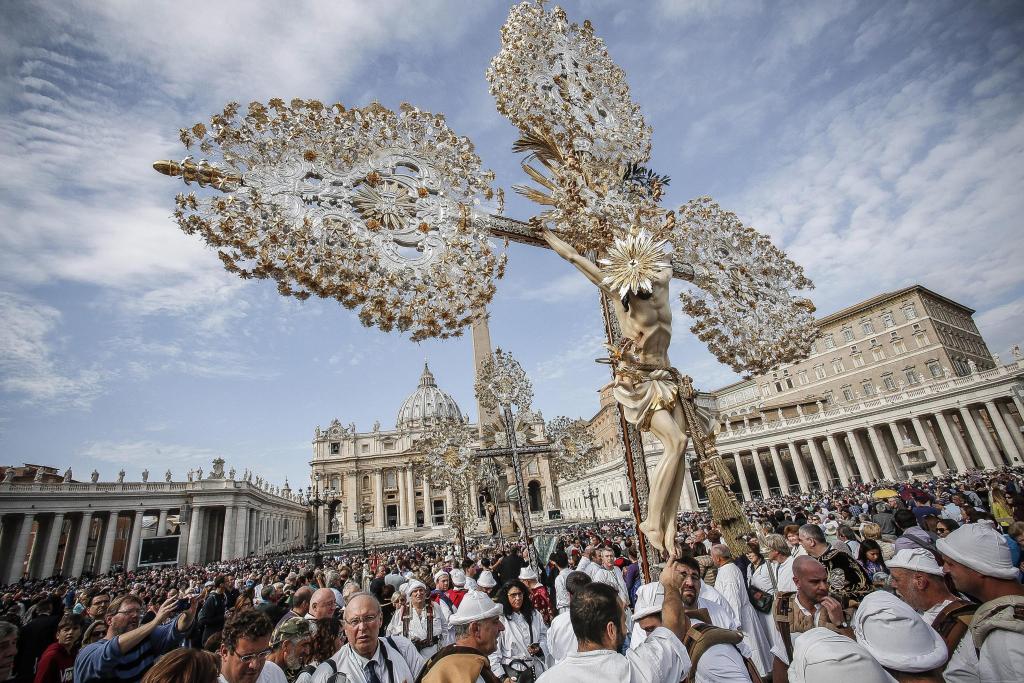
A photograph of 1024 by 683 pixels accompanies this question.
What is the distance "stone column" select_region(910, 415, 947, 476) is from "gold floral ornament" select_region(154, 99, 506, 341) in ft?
188

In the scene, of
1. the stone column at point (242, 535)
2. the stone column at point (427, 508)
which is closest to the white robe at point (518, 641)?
the stone column at point (242, 535)

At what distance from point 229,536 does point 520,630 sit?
67.5 metres

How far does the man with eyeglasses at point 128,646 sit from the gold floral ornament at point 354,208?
9.88 feet

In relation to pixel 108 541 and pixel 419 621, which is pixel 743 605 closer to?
pixel 419 621

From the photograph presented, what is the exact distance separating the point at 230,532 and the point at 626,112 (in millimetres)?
69936

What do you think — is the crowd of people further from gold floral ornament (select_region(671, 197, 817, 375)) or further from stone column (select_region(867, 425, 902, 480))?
stone column (select_region(867, 425, 902, 480))

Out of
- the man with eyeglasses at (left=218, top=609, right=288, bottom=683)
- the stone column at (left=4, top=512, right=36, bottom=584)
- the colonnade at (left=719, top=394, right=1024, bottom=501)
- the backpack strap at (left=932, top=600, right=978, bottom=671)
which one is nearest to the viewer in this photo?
the backpack strap at (left=932, top=600, right=978, bottom=671)

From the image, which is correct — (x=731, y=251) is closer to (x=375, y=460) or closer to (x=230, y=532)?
(x=230, y=532)

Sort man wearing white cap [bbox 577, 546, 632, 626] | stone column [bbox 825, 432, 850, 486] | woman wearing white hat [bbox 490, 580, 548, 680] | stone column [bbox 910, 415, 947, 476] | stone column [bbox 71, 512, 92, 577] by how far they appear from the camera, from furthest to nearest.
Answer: stone column [bbox 825, 432, 850, 486], stone column [bbox 71, 512, 92, 577], stone column [bbox 910, 415, 947, 476], man wearing white cap [bbox 577, 546, 632, 626], woman wearing white hat [bbox 490, 580, 548, 680]

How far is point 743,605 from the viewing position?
16.0 feet

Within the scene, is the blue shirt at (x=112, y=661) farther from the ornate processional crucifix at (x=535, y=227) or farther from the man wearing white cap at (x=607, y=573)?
the man wearing white cap at (x=607, y=573)

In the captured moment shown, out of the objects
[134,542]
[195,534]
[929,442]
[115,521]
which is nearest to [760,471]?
[929,442]

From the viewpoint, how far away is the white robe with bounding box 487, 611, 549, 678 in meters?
4.58

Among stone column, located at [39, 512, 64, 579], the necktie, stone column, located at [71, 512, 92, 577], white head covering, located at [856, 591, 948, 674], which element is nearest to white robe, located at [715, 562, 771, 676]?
white head covering, located at [856, 591, 948, 674]
